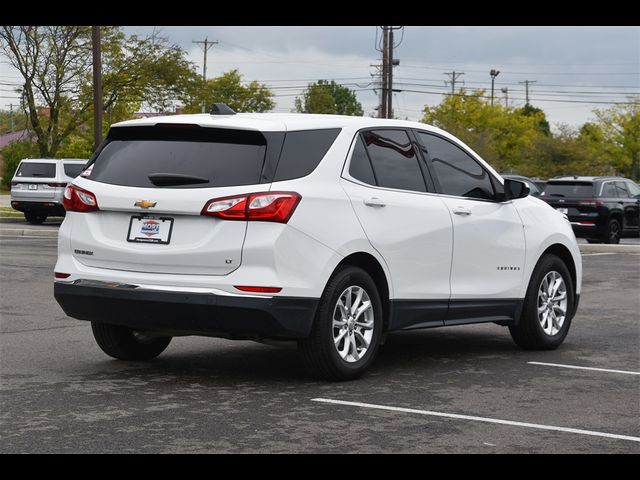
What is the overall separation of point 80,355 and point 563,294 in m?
4.05

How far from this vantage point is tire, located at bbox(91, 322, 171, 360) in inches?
337

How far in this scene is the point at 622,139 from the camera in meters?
86.8

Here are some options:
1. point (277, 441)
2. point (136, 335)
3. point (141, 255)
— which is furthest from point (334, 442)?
point (136, 335)

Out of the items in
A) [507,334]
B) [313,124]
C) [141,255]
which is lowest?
[507,334]

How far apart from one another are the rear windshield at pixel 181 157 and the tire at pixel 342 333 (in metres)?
0.93

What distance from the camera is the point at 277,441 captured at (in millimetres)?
6016

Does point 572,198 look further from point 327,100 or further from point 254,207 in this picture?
point 327,100

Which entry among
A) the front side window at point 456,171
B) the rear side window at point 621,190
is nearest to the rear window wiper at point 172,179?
the front side window at point 456,171

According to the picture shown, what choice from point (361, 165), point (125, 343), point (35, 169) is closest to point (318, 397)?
point (361, 165)

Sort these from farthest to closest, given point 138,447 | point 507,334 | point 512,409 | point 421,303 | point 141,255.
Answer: point 507,334, point 421,303, point 141,255, point 512,409, point 138,447

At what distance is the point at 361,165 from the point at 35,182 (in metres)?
26.4

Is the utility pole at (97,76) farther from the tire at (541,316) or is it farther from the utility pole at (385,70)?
the tire at (541,316)

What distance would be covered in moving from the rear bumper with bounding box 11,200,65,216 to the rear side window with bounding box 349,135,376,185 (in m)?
Result: 25.7

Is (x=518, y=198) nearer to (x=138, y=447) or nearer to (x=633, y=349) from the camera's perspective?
(x=633, y=349)
